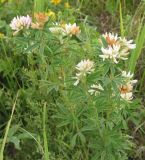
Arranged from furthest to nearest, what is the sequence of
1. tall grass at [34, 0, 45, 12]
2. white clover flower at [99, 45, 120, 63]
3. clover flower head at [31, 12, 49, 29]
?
tall grass at [34, 0, 45, 12] → clover flower head at [31, 12, 49, 29] → white clover flower at [99, 45, 120, 63]

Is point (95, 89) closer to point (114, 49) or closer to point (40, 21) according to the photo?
point (114, 49)

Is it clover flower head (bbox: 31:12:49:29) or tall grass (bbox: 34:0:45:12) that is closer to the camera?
clover flower head (bbox: 31:12:49:29)

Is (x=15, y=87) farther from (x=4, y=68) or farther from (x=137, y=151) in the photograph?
(x=137, y=151)

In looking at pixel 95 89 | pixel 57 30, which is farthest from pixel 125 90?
pixel 57 30

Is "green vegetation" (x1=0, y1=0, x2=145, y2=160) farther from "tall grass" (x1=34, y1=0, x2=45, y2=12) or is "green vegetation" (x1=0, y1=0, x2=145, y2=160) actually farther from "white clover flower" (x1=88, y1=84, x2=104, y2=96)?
"tall grass" (x1=34, y1=0, x2=45, y2=12)

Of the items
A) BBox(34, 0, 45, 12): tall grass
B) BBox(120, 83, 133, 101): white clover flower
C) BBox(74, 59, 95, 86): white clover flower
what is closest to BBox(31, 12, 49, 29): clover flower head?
BBox(74, 59, 95, 86): white clover flower

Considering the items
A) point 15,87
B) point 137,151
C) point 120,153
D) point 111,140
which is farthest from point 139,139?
point 15,87

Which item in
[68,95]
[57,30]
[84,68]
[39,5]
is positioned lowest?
[68,95]

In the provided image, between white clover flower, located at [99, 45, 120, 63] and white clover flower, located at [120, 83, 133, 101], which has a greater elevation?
white clover flower, located at [99, 45, 120, 63]

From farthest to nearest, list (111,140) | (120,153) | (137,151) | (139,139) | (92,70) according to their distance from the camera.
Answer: (139,139)
(137,151)
(120,153)
(111,140)
(92,70)

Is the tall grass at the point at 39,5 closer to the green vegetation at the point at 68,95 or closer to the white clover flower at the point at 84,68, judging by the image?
the green vegetation at the point at 68,95

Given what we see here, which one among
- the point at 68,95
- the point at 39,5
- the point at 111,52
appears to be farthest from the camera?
the point at 39,5
